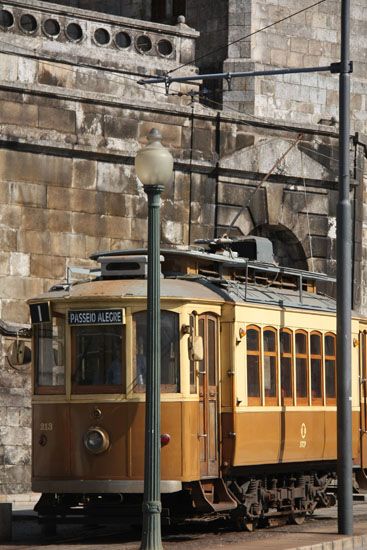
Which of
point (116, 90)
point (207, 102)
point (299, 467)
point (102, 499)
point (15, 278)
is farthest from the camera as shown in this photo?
point (207, 102)

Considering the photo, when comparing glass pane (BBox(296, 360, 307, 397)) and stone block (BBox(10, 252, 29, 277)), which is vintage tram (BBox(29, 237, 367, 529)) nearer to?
glass pane (BBox(296, 360, 307, 397))

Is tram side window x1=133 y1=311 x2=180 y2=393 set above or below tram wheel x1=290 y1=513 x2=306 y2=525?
above

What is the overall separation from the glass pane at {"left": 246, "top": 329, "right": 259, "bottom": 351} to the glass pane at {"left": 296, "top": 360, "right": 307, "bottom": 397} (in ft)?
4.22

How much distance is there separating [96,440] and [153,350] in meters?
3.25

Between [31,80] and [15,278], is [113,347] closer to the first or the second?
[15,278]

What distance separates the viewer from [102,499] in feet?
73.4

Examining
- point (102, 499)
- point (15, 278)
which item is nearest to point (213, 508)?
point (102, 499)

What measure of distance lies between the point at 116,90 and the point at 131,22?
131 centimetres

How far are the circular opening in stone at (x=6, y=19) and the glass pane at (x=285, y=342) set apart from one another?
354 inches

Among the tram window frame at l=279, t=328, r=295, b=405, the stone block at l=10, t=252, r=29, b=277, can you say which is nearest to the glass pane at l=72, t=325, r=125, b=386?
the tram window frame at l=279, t=328, r=295, b=405

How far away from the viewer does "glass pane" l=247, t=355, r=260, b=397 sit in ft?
78.1

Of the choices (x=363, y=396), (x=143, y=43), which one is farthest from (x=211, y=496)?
(x=143, y=43)

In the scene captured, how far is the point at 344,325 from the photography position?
23516mm

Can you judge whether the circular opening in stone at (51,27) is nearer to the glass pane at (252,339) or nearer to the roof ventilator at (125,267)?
the roof ventilator at (125,267)
